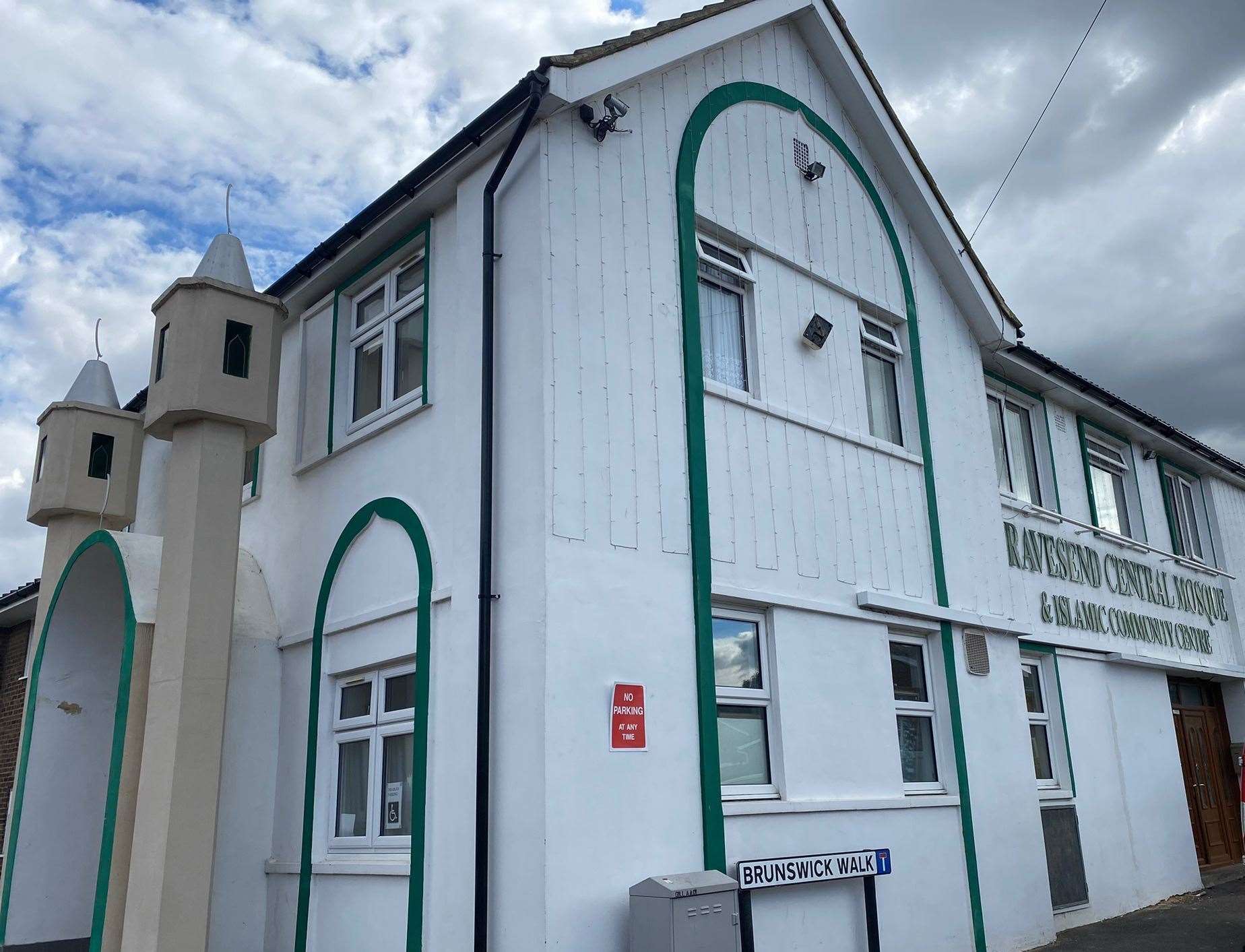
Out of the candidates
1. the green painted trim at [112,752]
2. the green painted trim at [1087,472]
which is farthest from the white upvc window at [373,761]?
the green painted trim at [1087,472]

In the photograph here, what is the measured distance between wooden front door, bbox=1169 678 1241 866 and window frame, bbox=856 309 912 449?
748cm

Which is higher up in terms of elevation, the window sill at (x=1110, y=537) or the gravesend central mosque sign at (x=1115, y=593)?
the window sill at (x=1110, y=537)

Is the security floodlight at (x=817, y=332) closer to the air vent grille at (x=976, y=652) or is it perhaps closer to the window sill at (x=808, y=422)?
the window sill at (x=808, y=422)

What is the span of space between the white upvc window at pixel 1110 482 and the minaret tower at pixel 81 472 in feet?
39.7

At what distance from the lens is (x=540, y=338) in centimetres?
733

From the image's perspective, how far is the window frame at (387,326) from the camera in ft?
29.1

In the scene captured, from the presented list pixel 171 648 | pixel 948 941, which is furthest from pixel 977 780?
pixel 171 648

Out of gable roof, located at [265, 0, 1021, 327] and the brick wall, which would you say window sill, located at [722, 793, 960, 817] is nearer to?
gable roof, located at [265, 0, 1021, 327]

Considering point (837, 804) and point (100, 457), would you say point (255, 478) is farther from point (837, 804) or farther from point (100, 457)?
point (837, 804)

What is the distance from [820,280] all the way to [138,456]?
7687mm

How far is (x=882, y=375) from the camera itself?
1092cm

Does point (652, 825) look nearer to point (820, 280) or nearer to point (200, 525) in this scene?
point (200, 525)

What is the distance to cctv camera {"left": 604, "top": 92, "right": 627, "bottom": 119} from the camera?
800cm

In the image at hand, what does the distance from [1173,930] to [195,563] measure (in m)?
10.0
